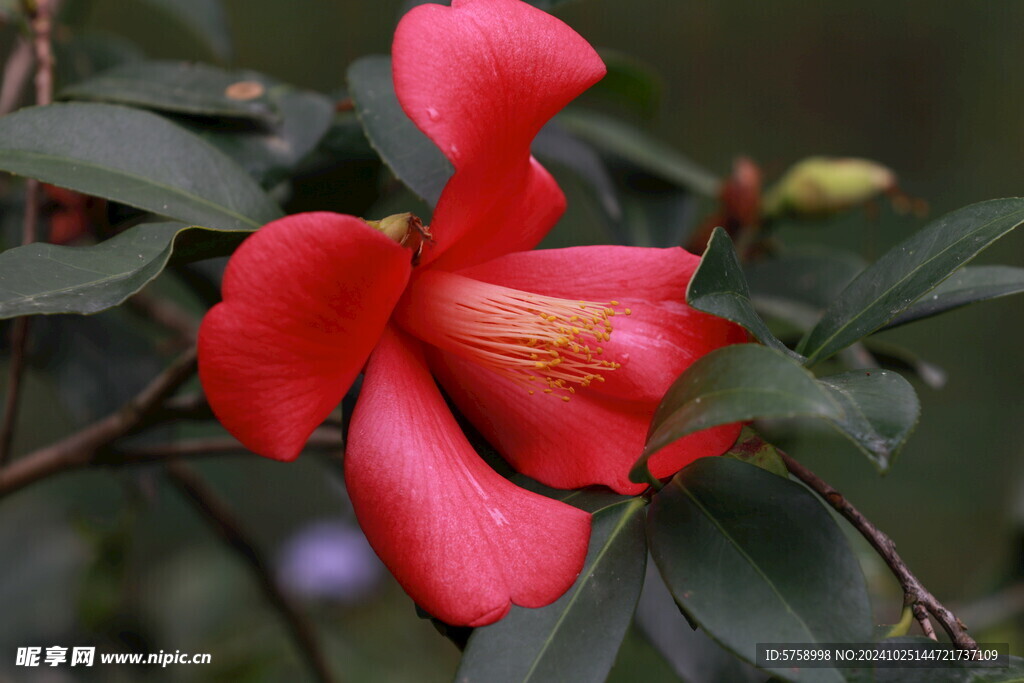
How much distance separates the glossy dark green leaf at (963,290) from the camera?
0.53m

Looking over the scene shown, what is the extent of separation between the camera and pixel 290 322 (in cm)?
39

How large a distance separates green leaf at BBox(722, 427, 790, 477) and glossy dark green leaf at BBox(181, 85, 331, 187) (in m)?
0.39

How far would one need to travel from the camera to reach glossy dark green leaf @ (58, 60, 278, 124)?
2.11 ft

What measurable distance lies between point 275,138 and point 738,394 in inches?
17.8

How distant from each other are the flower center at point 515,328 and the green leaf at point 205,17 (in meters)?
0.65

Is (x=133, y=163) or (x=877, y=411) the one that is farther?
(x=133, y=163)

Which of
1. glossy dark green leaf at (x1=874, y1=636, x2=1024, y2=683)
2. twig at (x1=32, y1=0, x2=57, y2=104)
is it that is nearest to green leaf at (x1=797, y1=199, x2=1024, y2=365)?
glossy dark green leaf at (x1=874, y1=636, x2=1024, y2=683)

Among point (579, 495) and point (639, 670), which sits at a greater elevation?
point (579, 495)

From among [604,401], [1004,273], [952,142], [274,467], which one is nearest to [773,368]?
[604,401]

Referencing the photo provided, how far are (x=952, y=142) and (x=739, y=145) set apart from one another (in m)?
0.60

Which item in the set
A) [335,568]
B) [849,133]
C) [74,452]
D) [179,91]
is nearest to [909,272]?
[179,91]

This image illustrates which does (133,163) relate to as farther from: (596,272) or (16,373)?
(596,272)

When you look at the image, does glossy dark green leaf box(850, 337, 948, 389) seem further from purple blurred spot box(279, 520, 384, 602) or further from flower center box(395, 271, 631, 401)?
purple blurred spot box(279, 520, 384, 602)

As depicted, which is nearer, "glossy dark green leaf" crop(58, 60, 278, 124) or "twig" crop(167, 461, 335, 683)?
"glossy dark green leaf" crop(58, 60, 278, 124)
